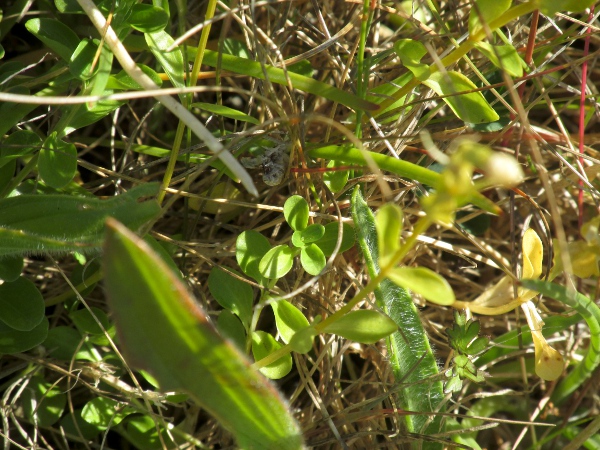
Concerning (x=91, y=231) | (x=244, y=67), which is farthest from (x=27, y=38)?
(x=91, y=231)

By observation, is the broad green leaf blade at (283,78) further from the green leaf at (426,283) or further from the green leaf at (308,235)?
the green leaf at (426,283)

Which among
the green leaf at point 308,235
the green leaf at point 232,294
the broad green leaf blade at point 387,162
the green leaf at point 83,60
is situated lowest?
the green leaf at point 232,294

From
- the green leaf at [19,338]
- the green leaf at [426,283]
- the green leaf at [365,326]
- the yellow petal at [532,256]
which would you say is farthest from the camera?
the green leaf at [19,338]

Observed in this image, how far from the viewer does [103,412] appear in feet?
4.33

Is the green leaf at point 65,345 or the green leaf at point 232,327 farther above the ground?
the green leaf at point 232,327

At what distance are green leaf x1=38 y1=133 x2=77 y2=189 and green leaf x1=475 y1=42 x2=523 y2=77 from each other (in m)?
0.78

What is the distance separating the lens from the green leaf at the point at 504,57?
3.43 feet

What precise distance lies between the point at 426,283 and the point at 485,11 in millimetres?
528

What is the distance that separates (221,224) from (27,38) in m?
0.73

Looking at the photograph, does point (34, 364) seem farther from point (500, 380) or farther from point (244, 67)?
point (500, 380)

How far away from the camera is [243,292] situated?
3.89 feet

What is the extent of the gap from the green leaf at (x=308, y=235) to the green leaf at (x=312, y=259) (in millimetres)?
15

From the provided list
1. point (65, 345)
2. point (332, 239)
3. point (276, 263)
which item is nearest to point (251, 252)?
point (276, 263)

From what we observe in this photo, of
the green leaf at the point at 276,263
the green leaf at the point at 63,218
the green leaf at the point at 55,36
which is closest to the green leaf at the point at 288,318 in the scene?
the green leaf at the point at 276,263
